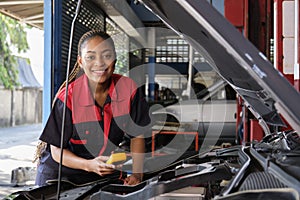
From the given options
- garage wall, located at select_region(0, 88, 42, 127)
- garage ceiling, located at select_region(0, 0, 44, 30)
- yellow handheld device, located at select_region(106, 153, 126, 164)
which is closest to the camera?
yellow handheld device, located at select_region(106, 153, 126, 164)

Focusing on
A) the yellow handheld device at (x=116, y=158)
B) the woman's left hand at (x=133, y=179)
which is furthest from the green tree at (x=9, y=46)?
the yellow handheld device at (x=116, y=158)

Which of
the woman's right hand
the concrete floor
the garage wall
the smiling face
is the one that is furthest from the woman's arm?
the garage wall

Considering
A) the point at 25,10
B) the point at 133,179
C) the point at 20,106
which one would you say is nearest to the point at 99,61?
the point at 133,179

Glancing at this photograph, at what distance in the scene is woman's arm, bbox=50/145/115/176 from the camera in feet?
6.37

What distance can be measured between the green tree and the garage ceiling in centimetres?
1182

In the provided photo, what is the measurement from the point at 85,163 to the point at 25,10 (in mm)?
6257

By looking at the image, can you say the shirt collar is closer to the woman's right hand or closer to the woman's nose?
the woman's nose

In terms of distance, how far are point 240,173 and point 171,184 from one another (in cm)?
28

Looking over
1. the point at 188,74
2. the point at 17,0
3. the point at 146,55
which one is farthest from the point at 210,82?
the point at 17,0

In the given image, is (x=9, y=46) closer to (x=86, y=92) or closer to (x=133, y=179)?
(x=86, y=92)

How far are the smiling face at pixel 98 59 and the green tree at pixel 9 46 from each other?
1825 cm

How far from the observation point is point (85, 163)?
212 centimetres

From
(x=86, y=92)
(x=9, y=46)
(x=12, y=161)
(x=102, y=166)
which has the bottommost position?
(x=12, y=161)

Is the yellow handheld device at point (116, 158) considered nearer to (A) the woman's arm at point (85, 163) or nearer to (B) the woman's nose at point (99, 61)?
(A) the woman's arm at point (85, 163)
